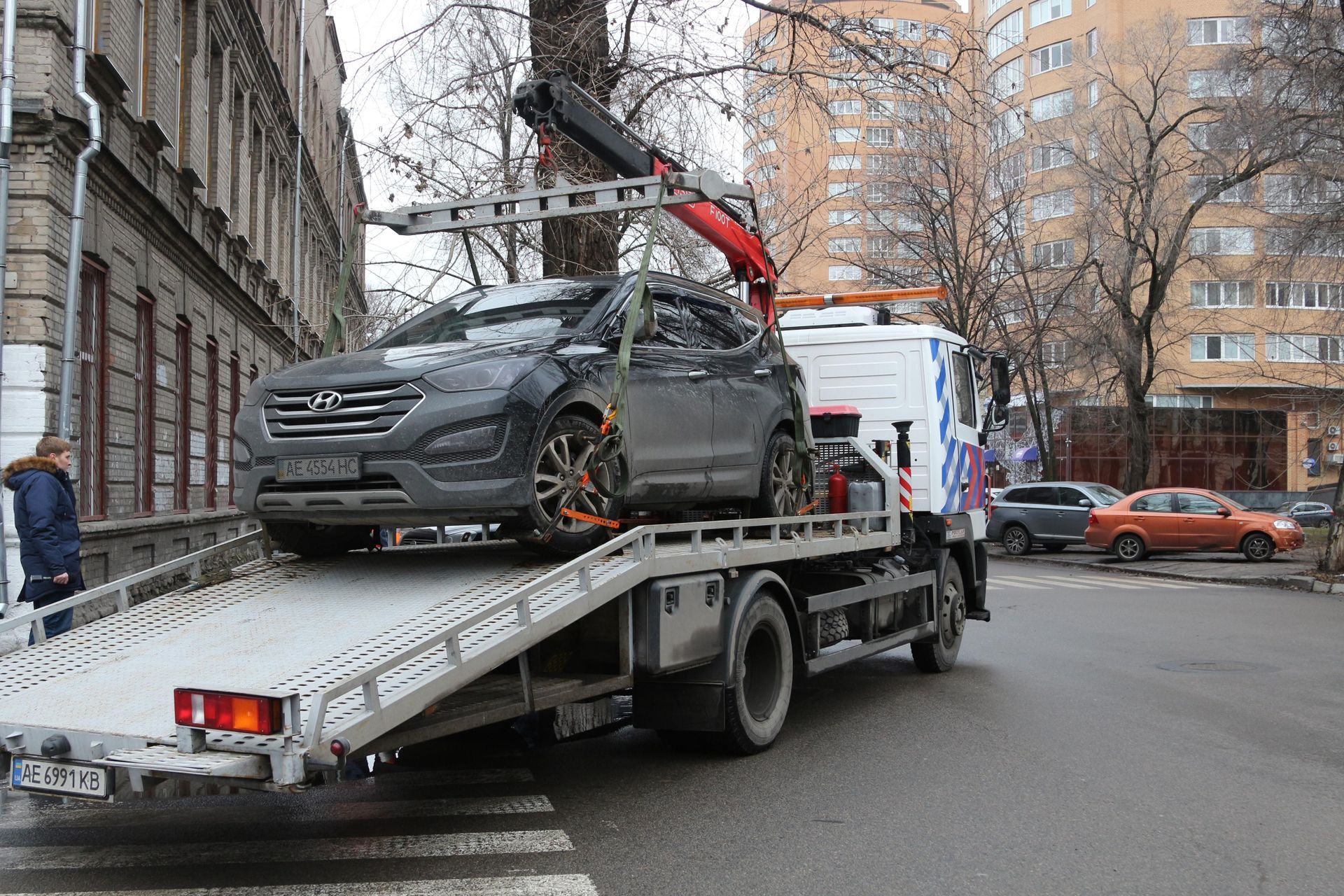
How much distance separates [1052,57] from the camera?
189 ft

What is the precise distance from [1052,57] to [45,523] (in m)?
57.3

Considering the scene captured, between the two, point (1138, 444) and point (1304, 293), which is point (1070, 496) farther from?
point (1304, 293)

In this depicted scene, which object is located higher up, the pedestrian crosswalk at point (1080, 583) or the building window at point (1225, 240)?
the building window at point (1225, 240)

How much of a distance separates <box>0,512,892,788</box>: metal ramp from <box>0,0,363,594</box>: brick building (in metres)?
6.43

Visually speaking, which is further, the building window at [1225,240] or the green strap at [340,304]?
the building window at [1225,240]

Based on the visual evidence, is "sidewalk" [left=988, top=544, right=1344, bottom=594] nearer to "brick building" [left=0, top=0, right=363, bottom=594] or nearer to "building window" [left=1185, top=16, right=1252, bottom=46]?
"brick building" [left=0, top=0, right=363, bottom=594]

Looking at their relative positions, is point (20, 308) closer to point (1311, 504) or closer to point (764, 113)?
point (764, 113)

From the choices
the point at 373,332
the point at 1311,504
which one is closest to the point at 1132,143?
the point at 1311,504

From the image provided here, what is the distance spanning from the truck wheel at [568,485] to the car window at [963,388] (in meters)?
5.21

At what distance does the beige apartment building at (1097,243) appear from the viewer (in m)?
14.7

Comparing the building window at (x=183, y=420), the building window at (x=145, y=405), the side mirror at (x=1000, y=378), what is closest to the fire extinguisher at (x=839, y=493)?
the side mirror at (x=1000, y=378)

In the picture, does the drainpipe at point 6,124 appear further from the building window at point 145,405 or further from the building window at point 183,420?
→ the building window at point 183,420

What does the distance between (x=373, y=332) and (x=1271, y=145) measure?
53.8ft

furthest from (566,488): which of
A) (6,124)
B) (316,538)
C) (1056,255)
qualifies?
(1056,255)
